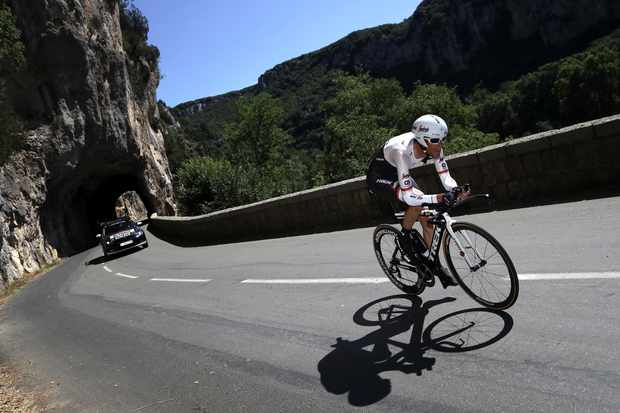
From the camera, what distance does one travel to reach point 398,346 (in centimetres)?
421

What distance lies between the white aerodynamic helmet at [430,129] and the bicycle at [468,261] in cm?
54

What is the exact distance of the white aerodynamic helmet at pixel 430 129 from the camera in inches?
176

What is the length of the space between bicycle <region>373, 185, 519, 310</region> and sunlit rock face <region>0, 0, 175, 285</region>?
21835 mm

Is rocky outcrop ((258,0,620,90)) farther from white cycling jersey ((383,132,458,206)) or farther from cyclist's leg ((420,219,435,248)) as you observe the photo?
cyclist's leg ((420,219,435,248))

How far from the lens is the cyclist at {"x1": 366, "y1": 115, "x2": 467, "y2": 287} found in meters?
4.50

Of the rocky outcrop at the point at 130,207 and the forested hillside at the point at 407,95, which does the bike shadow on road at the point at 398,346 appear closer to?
the forested hillside at the point at 407,95

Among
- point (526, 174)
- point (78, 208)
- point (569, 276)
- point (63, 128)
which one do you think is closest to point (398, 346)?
point (569, 276)

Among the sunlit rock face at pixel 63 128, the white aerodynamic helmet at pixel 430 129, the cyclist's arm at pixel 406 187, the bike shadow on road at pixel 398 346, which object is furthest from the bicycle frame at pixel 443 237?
the sunlit rock face at pixel 63 128

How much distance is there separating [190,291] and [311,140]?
397 ft

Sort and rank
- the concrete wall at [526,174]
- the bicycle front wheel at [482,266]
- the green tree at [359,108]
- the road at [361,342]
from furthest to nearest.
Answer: the green tree at [359,108] < the concrete wall at [526,174] < the bicycle front wheel at [482,266] < the road at [361,342]

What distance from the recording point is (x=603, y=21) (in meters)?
104

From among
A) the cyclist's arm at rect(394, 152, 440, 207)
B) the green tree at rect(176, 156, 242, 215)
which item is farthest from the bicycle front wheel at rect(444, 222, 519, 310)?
the green tree at rect(176, 156, 242, 215)

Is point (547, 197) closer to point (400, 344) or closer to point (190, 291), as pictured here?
point (400, 344)

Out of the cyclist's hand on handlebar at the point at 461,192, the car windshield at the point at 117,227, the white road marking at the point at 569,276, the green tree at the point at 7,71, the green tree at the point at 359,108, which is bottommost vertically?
the white road marking at the point at 569,276
